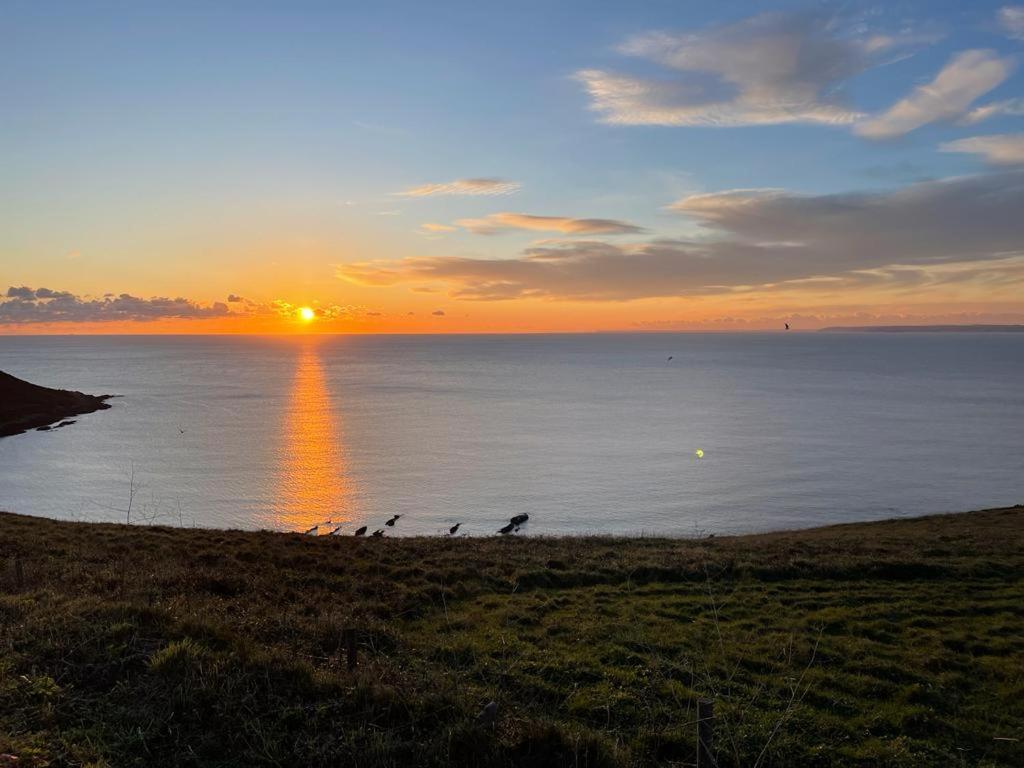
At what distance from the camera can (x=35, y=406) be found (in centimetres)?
9694

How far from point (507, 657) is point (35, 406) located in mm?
112023

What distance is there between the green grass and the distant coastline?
80.6 meters

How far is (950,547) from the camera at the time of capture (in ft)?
83.8

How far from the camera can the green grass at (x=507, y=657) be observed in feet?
24.8

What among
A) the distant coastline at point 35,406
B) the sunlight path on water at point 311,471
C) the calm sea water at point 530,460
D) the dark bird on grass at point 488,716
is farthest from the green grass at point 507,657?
the distant coastline at point 35,406

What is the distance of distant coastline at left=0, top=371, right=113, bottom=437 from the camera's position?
3479 inches

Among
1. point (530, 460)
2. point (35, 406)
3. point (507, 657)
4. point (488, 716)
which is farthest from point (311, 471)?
point (35, 406)

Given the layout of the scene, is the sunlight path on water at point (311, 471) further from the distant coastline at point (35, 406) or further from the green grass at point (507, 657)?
the distant coastline at point (35, 406)

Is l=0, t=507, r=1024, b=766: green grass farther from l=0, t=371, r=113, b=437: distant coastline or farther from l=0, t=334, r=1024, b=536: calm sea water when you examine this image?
l=0, t=371, r=113, b=437: distant coastline

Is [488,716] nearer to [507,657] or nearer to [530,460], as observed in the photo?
[507,657]

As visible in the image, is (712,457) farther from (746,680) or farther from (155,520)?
(746,680)

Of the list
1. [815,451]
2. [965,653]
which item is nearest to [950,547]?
[965,653]

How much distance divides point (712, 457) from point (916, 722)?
6096cm

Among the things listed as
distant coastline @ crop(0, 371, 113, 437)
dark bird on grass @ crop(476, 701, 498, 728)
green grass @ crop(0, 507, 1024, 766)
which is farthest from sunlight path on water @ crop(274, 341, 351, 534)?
dark bird on grass @ crop(476, 701, 498, 728)
